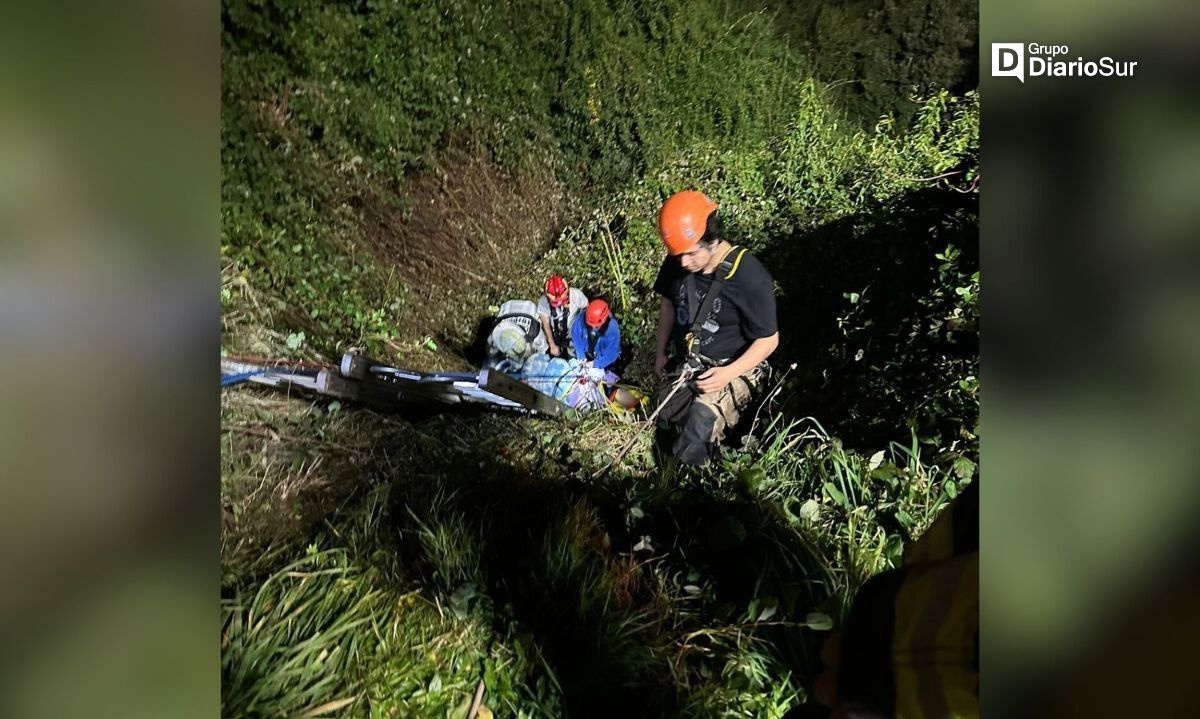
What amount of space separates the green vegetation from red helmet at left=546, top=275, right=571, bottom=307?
0.04m

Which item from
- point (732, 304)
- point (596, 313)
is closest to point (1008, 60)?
point (732, 304)

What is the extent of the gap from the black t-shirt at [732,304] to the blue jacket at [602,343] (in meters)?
0.16

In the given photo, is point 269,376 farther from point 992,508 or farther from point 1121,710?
point 1121,710

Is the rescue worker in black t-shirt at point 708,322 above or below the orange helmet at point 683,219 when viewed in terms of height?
below

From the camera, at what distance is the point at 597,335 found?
182cm

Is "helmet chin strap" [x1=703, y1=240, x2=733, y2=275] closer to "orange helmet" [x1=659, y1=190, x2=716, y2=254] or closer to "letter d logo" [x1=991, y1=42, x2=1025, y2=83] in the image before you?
"orange helmet" [x1=659, y1=190, x2=716, y2=254]

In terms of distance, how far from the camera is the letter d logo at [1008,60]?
0.65 metres

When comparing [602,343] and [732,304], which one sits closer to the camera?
[732,304]

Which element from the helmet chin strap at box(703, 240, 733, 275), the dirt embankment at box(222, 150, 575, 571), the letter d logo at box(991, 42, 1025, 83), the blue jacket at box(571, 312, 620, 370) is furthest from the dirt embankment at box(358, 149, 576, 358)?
the letter d logo at box(991, 42, 1025, 83)

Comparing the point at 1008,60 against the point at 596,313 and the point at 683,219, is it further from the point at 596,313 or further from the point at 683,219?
the point at 596,313

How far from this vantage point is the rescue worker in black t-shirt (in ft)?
5.64

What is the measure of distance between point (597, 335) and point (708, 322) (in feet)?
0.94

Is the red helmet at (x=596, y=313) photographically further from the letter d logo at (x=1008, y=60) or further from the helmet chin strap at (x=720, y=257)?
the letter d logo at (x=1008, y=60)

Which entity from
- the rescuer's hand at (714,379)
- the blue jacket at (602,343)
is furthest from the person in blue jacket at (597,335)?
the rescuer's hand at (714,379)
